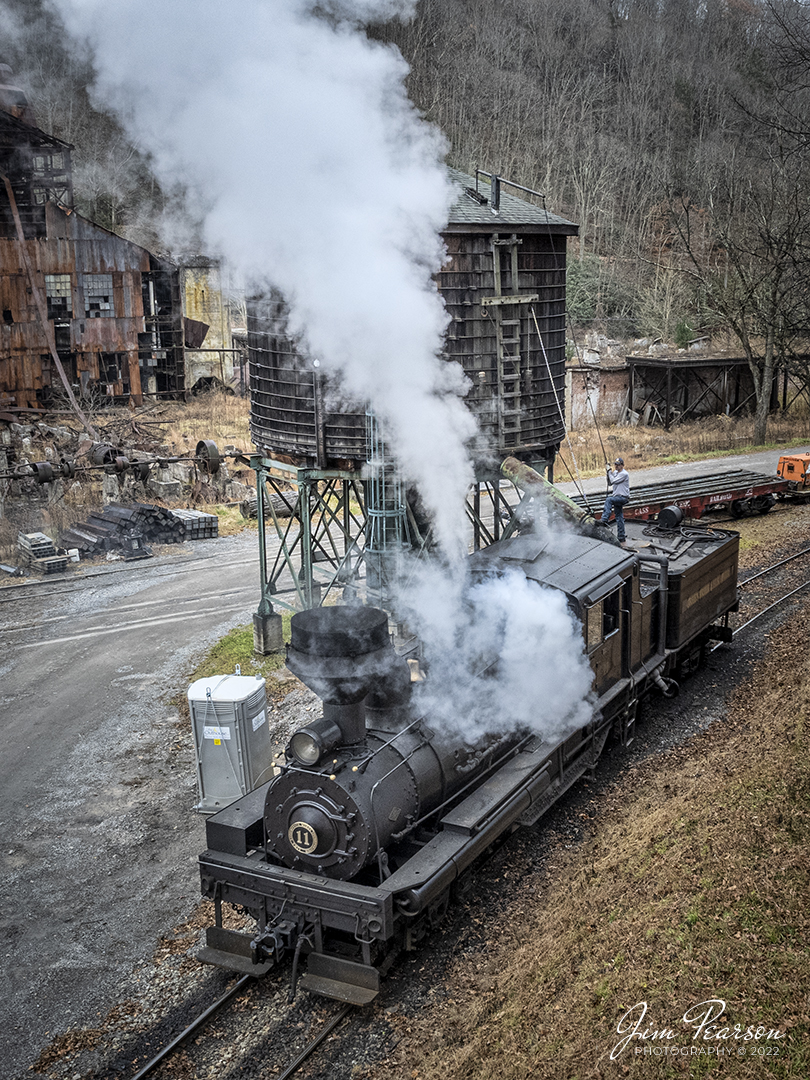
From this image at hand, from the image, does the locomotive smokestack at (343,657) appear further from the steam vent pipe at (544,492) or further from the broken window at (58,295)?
the broken window at (58,295)

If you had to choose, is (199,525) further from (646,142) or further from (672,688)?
(646,142)

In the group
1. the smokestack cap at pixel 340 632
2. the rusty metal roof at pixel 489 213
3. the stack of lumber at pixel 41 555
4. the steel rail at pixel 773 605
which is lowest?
the steel rail at pixel 773 605

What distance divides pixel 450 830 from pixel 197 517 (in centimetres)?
1638

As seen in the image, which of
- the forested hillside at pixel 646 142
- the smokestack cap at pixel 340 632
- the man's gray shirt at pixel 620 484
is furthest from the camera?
the forested hillside at pixel 646 142

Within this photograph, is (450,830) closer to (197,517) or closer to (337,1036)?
(337,1036)

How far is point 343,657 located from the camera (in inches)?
263

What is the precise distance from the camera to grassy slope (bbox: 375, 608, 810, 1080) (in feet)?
18.7

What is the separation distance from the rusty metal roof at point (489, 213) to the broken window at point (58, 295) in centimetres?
1892

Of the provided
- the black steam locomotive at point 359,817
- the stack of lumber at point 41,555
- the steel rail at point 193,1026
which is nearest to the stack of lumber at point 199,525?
the stack of lumber at point 41,555

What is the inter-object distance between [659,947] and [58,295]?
27.3m

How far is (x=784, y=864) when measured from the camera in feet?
22.6

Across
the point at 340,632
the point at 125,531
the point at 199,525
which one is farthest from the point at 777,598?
the point at 125,531

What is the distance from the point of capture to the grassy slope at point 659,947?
5.69 meters

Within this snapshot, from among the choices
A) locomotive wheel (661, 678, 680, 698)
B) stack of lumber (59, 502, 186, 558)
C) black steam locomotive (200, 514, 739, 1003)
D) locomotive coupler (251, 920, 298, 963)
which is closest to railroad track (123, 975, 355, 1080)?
black steam locomotive (200, 514, 739, 1003)
